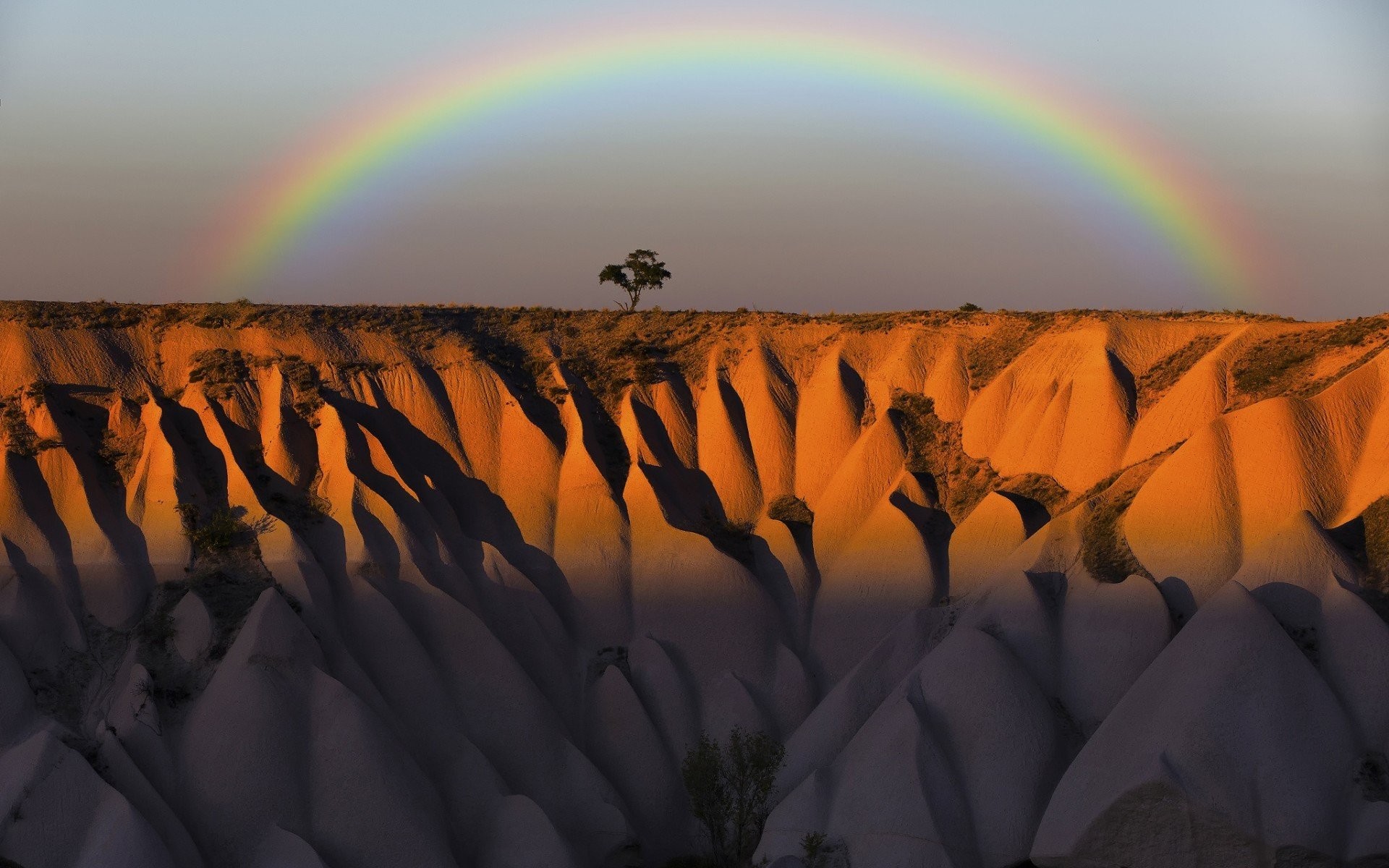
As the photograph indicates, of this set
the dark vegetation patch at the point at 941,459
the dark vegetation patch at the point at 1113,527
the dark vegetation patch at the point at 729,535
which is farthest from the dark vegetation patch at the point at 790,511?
the dark vegetation patch at the point at 1113,527

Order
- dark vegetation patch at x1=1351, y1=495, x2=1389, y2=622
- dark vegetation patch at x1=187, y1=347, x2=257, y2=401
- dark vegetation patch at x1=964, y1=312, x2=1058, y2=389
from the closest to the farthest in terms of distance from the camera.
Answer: dark vegetation patch at x1=1351, y1=495, x2=1389, y2=622 → dark vegetation patch at x1=187, y1=347, x2=257, y2=401 → dark vegetation patch at x1=964, y1=312, x2=1058, y2=389

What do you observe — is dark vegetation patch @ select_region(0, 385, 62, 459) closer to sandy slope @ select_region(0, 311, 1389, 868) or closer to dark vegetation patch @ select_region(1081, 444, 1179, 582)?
sandy slope @ select_region(0, 311, 1389, 868)

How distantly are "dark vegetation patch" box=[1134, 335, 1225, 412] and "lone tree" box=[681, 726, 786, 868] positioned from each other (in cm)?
1643

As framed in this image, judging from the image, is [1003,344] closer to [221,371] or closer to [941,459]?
[941,459]

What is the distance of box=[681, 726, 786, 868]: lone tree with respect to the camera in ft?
135

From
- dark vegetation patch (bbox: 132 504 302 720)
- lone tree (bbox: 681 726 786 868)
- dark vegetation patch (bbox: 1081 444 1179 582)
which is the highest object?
dark vegetation patch (bbox: 1081 444 1179 582)

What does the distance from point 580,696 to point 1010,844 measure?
46.7 ft

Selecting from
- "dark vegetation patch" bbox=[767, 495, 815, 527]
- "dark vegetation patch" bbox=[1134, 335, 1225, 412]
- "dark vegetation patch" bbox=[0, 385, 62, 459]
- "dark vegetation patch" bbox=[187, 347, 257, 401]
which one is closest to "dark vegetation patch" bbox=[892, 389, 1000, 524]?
"dark vegetation patch" bbox=[767, 495, 815, 527]

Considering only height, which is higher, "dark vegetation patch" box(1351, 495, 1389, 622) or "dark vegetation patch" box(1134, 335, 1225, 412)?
"dark vegetation patch" box(1134, 335, 1225, 412)

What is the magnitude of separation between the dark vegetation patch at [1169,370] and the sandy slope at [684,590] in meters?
0.15

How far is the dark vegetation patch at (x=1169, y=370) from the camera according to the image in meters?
49.0

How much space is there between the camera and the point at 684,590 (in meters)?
48.1

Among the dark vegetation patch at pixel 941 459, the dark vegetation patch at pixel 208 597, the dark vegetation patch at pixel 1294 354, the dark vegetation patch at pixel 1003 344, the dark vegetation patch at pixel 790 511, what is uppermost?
the dark vegetation patch at pixel 1003 344

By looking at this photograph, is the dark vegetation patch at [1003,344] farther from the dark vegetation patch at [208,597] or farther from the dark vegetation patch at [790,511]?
the dark vegetation patch at [208,597]
